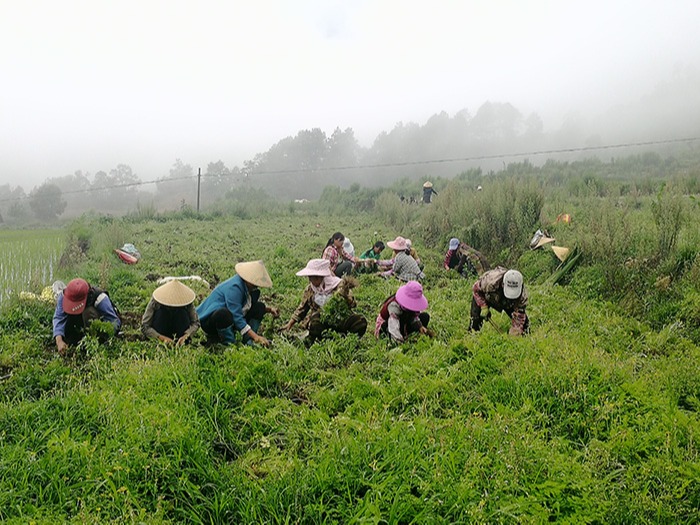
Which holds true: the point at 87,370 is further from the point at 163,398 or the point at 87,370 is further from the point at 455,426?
the point at 455,426

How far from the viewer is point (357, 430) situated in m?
3.26

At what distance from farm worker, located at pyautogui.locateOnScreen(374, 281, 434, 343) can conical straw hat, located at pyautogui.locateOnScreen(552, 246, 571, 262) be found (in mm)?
4531

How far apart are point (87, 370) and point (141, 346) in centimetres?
62

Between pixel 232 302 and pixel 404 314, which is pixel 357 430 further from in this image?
pixel 232 302

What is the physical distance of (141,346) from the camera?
5074 mm

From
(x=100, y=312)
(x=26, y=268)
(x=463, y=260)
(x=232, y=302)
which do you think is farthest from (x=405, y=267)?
(x=26, y=268)

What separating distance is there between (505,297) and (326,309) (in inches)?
89.6

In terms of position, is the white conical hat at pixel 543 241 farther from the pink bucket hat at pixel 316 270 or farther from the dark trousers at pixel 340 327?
the dark trousers at pixel 340 327

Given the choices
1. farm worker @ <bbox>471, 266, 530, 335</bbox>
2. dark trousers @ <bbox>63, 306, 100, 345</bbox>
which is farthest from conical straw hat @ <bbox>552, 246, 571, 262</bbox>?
dark trousers @ <bbox>63, 306, 100, 345</bbox>

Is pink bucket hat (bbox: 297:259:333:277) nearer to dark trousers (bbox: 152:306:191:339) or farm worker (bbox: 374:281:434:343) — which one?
farm worker (bbox: 374:281:434:343)

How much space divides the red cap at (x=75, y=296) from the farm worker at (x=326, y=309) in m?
2.43

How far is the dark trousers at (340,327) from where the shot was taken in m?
5.45

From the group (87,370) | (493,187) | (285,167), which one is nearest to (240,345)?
(87,370)

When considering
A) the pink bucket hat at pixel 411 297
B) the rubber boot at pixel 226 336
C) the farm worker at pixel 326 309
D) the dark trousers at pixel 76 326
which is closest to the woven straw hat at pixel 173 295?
the rubber boot at pixel 226 336
